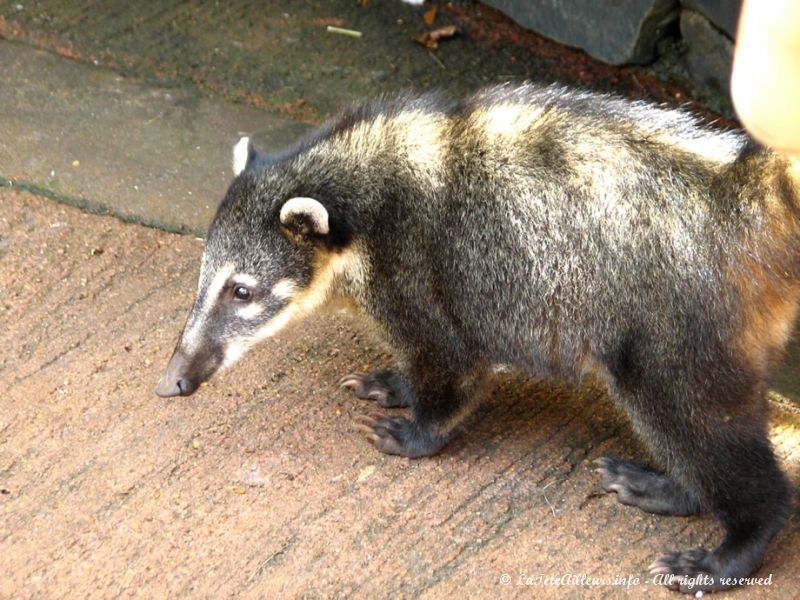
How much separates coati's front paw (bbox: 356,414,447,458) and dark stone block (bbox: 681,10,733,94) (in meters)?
3.28

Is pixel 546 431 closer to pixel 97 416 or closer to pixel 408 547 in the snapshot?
pixel 408 547

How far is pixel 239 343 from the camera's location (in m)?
4.40

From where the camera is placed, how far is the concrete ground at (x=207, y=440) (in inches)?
154

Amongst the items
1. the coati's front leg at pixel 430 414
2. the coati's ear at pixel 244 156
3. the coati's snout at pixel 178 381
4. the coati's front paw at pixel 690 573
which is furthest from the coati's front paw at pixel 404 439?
the coati's ear at pixel 244 156

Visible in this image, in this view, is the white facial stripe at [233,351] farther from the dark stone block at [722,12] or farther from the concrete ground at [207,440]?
the dark stone block at [722,12]

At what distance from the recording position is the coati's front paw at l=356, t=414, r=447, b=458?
446 cm

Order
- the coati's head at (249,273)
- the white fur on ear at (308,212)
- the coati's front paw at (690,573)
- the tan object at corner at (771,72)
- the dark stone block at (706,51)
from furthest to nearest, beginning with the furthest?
the dark stone block at (706,51) → the coati's head at (249,273) → the white fur on ear at (308,212) → the coati's front paw at (690,573) → the tan object at corner at (771,72)

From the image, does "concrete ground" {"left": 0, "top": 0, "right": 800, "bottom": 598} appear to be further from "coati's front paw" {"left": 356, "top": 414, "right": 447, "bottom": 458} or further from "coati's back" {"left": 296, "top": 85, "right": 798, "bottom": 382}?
"coati's back" {"left": 296, "top": 85, "right": 798, "bottom": 382}

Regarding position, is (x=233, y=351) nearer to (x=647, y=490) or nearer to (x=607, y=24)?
(x=647, y=490)

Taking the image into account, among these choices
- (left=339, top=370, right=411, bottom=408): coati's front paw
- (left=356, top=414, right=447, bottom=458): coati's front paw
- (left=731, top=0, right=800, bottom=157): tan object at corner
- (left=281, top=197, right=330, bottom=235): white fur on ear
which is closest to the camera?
(left=731, top=0, right=800, bottom=157): tan object at corner

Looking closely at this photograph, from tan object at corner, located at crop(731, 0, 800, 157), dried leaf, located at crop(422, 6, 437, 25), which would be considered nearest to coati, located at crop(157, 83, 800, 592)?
tan object at corner, located at crop(731, 0, 800, 157)

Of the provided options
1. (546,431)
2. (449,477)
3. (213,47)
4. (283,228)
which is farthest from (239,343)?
(213,47)

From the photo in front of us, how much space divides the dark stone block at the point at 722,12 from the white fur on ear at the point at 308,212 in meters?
3.16

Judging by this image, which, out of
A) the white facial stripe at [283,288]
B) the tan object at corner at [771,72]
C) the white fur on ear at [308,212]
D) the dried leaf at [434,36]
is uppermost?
the tan object at corner at [771,72]
